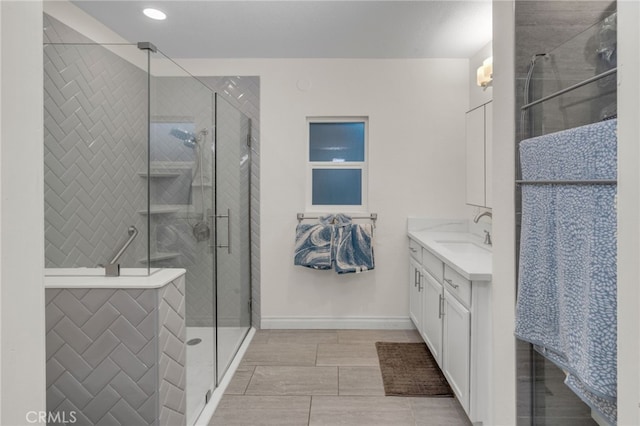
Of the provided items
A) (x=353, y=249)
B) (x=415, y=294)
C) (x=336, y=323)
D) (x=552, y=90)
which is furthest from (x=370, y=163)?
(x=552, y=90)

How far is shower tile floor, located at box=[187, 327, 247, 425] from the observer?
2.04 meters

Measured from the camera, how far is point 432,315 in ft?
8.72

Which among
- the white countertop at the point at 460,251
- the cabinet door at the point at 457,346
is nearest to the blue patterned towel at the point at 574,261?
the white countertop at the point at 460,251

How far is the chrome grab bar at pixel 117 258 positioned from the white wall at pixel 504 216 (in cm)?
159

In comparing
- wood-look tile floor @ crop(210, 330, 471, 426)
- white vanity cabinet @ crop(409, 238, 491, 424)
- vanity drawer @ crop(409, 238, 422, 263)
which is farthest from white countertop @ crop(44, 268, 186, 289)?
vanity drawer @ crop(409, 238, 422, 263)

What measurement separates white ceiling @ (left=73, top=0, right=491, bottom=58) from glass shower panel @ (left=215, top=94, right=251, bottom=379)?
21.7 inches

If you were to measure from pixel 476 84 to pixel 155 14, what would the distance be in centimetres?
254

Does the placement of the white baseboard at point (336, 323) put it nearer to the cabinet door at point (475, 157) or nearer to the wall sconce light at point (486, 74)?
the cabinet door at point (475, 157)

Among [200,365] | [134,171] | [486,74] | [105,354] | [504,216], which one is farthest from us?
[486,74]

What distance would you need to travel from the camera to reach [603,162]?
2.96ft

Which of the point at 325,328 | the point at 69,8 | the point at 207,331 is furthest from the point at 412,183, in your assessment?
the point at 69,8

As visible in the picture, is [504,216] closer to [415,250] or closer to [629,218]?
[629,218]

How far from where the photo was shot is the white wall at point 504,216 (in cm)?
133

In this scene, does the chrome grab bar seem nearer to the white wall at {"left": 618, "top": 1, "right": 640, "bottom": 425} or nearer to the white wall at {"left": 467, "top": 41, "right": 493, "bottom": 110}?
the white wall at {"left": 618, "top": 1, "right": 640, "bottom": 425}
